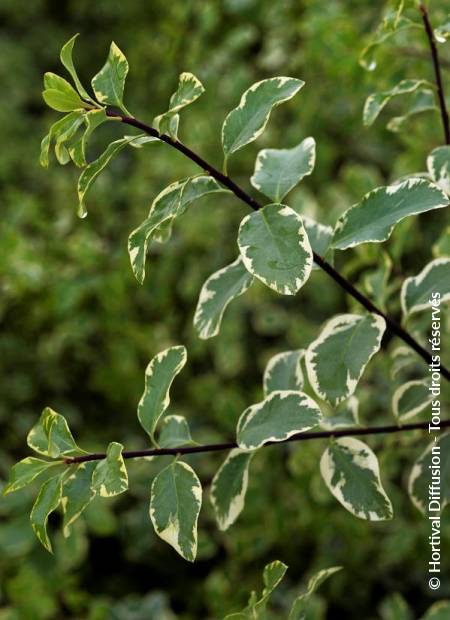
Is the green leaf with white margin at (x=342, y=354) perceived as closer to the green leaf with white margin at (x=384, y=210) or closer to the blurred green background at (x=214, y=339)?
the green leaf with white margin at (x=384, y=210)

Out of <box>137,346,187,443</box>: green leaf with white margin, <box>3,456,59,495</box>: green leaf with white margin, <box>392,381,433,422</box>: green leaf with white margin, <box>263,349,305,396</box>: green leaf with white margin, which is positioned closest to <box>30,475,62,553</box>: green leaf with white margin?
<box>3,456,59,495</box>: green leaf with white margin

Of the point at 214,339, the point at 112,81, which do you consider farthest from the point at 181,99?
the point at 214,339

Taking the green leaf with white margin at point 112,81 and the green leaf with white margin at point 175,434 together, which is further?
the green leaf with white margin at point 175,434

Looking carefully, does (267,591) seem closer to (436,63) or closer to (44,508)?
(44,508)

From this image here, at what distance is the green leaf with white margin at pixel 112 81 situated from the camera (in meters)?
0.82

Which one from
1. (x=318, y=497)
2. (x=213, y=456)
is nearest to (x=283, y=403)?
(x=318, y=497)

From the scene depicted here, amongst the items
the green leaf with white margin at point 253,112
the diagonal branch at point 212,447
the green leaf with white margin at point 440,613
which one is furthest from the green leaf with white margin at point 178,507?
the green leaf with white margin at point 440,613

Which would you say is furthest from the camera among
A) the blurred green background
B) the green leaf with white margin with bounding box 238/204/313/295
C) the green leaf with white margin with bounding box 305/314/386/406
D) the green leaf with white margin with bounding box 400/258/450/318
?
the blurred green background

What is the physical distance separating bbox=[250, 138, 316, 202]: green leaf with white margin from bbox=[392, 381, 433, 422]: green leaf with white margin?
32 cm

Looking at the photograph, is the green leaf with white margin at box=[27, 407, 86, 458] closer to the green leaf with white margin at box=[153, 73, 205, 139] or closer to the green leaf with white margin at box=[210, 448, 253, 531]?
the green leaf with white margin at box=[210, 448, 253, 531]

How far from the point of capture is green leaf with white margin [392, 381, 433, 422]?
1.06 metres

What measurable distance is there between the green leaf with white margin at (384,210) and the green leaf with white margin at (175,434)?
271 millimetres

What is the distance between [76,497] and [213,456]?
97 centimetres

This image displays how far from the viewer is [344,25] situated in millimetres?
1740
